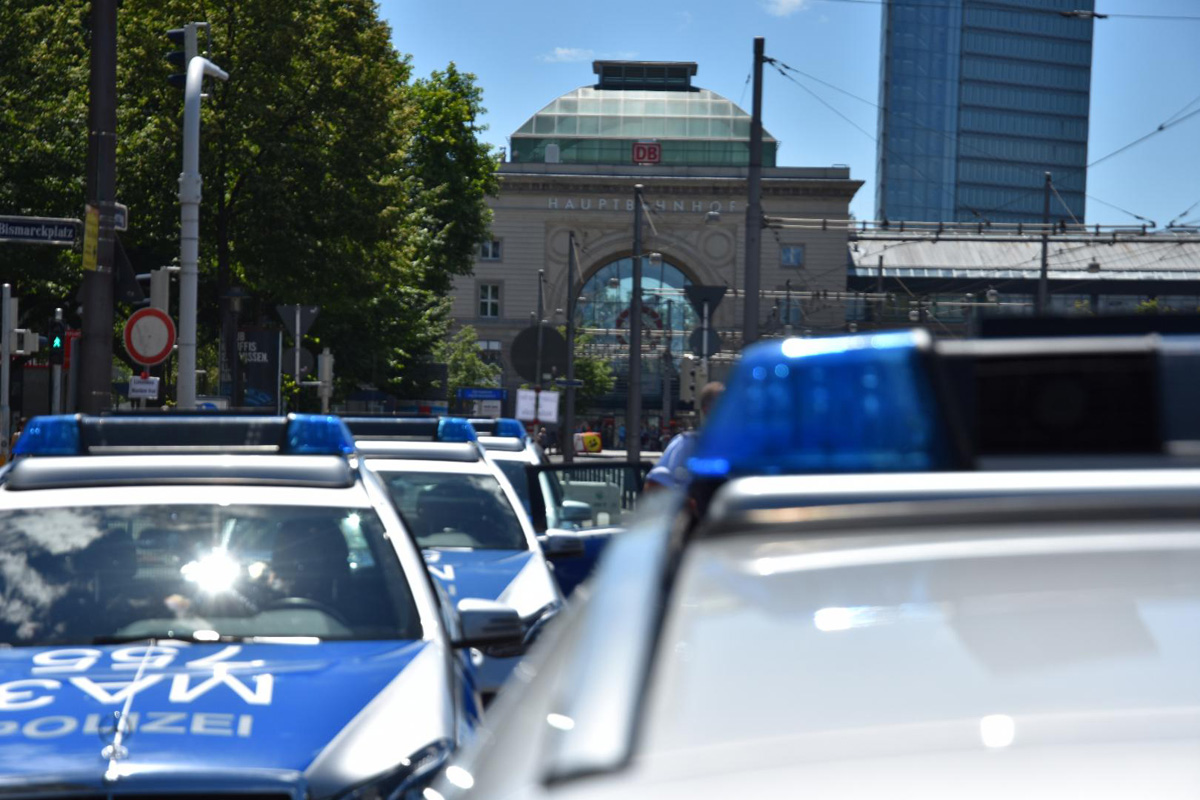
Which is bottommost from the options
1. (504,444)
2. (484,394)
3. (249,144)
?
(484,394)

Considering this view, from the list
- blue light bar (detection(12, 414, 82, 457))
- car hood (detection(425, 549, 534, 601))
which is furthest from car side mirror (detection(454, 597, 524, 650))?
car hood (detection(425, 549, 534, 601))

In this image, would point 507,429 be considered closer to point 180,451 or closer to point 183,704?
point 180,451

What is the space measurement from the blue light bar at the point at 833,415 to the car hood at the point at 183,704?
2.08 meters

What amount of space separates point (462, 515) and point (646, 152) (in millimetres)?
84205

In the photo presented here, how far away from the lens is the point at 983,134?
173 meters

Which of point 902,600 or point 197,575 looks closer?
point 902,600

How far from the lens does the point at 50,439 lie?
5.80 metres

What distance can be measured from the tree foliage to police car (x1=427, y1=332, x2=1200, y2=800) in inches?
1227

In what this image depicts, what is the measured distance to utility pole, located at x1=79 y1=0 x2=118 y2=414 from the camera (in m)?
15.0

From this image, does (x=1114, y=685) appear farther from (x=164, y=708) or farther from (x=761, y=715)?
(x=164, y=708)

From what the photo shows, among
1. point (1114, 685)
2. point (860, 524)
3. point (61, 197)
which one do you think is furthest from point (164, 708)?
point (61, 197)

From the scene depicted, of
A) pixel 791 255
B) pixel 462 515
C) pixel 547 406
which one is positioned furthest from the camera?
pixel 791 255

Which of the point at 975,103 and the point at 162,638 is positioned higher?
the point at 975,103

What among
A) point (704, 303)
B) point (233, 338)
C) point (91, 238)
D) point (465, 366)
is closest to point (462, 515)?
point (91, 238)
